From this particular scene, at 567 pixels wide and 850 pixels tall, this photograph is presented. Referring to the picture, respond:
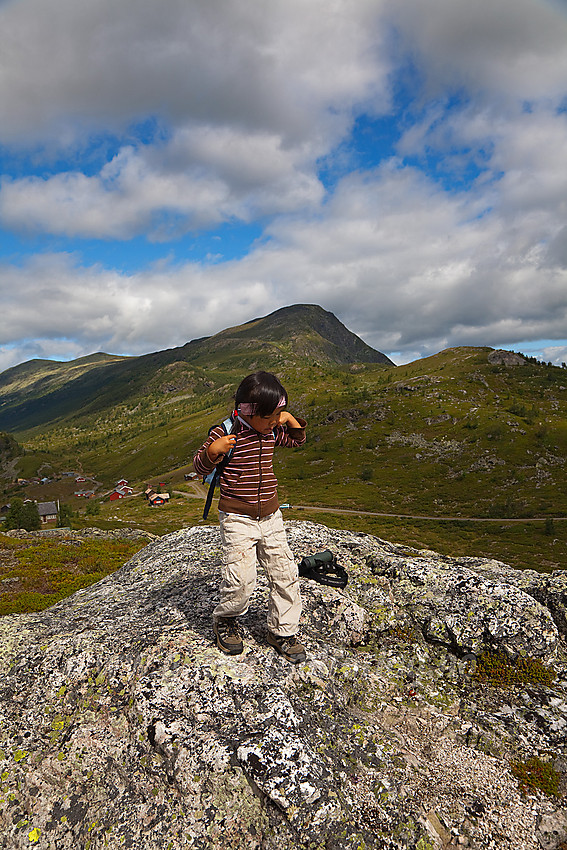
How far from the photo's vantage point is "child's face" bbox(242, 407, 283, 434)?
7.92m

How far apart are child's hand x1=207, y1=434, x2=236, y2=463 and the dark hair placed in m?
0.78

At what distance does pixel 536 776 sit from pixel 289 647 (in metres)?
4.45

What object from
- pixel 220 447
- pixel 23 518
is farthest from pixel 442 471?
pixel 220 447

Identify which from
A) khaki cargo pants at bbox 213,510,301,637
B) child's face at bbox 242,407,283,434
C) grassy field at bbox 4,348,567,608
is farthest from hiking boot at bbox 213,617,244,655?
grassy field at bbox 4,348,567,608

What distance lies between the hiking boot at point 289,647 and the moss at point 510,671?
3824 mm

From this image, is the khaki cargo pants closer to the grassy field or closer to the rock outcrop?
the rock outcrop

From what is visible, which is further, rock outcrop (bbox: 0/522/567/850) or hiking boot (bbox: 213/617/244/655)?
hiking boot (bbox: 213/617/244/655)

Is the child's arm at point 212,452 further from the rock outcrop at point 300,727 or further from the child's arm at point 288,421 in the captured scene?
the rock outcrop at point 300,727

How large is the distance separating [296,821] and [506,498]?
4909 inches

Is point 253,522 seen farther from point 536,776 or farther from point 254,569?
point 536,776

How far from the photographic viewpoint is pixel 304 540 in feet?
46.7

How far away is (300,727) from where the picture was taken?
669 cm

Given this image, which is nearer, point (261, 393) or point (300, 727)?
point (300, 727)

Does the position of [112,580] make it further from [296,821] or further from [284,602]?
[296,821]
